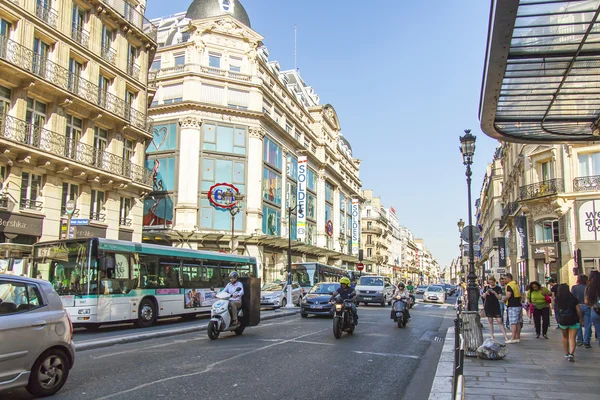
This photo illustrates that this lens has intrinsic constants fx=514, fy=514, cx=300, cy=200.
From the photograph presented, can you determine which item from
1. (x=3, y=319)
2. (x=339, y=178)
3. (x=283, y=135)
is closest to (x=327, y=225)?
(x=339, y=178)

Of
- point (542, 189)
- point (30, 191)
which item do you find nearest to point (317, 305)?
point (30, 191)

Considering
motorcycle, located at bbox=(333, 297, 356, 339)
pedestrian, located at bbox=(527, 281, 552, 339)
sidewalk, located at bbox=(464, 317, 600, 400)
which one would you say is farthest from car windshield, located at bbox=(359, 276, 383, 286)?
sidewalk, located at bbox=(464, 317, 600, 400)

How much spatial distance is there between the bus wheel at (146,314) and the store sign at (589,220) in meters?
23.9

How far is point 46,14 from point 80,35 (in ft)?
7.52

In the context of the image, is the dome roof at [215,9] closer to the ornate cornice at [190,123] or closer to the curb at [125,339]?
the ornate cornice at [190,123]

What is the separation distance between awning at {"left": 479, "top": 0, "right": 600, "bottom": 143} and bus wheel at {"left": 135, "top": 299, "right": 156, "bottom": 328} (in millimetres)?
12818

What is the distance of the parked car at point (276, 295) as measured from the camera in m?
Result: 28.9

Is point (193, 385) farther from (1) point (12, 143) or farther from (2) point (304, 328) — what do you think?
(1) point (12, 143)

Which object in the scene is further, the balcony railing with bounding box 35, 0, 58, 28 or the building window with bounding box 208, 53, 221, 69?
the building window with bounding box 208, 53, 221, 69

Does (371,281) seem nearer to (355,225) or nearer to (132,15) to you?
(132,15)

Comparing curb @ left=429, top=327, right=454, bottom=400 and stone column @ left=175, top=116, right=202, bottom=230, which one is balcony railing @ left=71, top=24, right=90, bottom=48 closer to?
stone column @ left=175, top=116, right=202, bottom=230

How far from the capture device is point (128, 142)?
94.1ft

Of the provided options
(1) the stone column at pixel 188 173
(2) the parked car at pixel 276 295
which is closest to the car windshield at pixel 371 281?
(2) the parked car at pixel 276 295

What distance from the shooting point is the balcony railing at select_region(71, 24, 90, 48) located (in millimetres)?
24295
